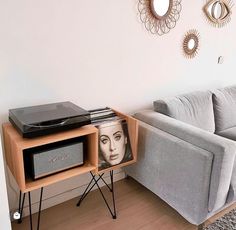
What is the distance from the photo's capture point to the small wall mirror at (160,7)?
2096 millimetres

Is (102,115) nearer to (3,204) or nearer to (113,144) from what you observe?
(113,144)

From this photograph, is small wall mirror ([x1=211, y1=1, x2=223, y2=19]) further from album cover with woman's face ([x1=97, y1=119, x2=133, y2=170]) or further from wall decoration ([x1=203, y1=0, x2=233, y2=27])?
album cover with woman's face ([x1=97, y1=119, x2=133, y2=170])

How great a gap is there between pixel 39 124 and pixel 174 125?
3.20 feet

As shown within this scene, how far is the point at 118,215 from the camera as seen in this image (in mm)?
1921

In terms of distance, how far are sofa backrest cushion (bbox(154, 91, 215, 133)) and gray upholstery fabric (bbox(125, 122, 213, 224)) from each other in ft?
0.90

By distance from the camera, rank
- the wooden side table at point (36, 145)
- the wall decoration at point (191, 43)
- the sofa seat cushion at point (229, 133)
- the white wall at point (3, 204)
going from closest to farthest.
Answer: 1. the white wall at point (3, 204)
2. the wooden side table at point (36, 145)
3. the sofa seat cushion at point (229, 133)
4. the wall decoration at point (191, 43)

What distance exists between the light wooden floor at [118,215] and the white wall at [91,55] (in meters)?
0.33

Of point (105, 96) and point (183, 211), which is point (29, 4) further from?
point (183, 211)

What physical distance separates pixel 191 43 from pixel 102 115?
127cm

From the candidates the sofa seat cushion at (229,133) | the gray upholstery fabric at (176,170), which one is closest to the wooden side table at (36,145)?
the gray upholstery fabric at (176,170)

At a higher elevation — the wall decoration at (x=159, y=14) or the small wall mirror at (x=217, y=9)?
the small wall mirror at (x=217, y=9)

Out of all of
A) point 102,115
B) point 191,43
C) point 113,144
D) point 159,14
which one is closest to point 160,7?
point 159,14

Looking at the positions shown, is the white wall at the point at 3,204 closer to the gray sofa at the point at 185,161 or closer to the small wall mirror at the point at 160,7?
the gray sofa at the point at 185,161

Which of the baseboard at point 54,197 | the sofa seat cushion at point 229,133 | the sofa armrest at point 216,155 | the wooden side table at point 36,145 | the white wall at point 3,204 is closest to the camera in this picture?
→ the white wall at point 3,204
